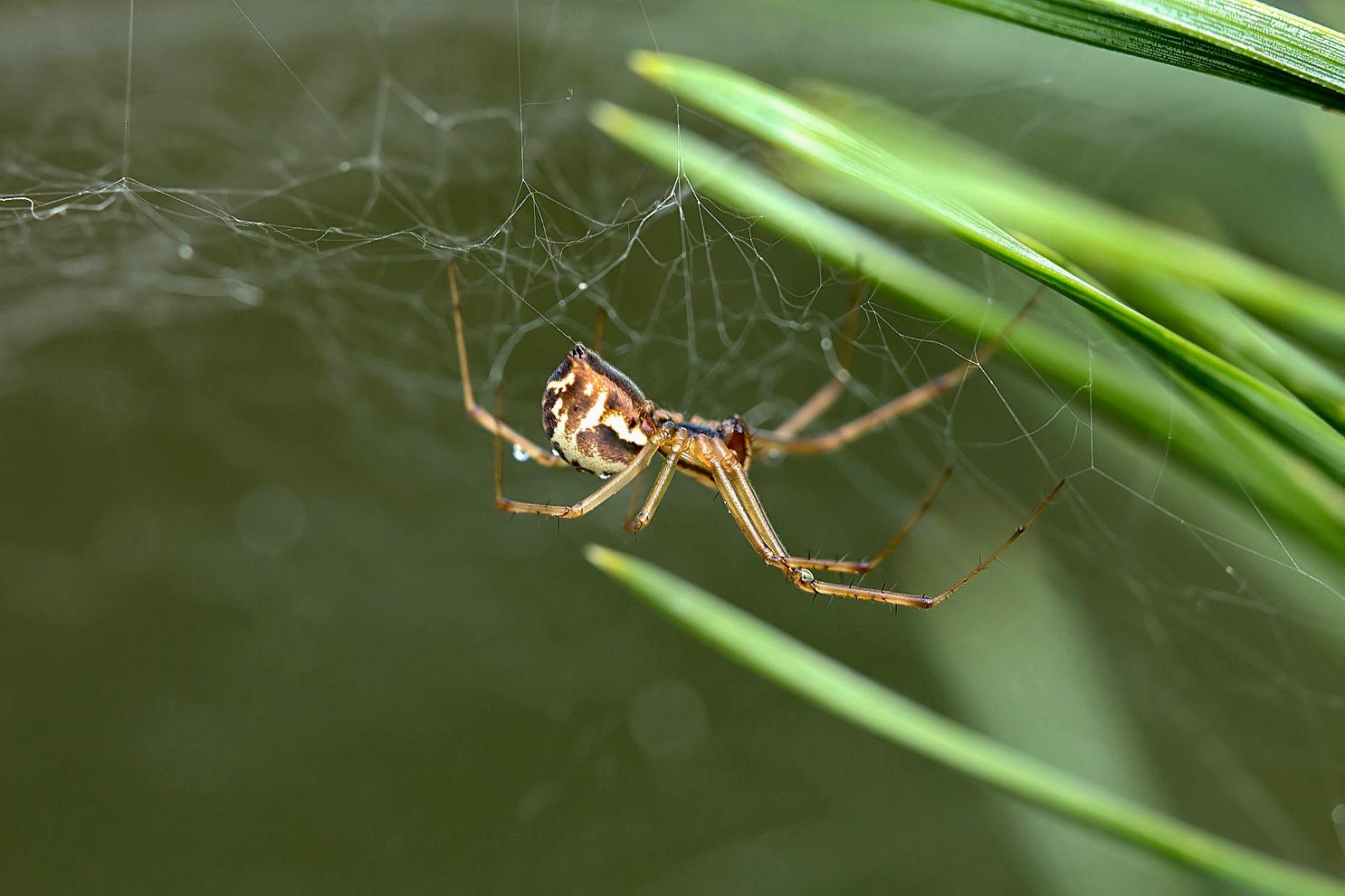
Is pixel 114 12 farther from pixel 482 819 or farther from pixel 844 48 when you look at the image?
pixel 482 819

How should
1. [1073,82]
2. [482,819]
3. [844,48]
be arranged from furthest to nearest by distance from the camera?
[482,819]
[844,48]
[1073,82]

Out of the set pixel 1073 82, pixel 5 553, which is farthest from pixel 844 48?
pixel 5 553

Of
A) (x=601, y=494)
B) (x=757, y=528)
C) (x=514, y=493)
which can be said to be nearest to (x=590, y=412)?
(x=601, y=494)

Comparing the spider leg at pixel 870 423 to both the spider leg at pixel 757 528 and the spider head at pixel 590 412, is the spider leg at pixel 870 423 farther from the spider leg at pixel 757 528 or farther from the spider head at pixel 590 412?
the spider head at pixel 590 412

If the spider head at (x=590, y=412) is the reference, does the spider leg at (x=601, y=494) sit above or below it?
below

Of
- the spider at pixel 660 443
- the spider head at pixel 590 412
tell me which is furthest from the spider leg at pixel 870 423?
the spider head at pixel 590 412

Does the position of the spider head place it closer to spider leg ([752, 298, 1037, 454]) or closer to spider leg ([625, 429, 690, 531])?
spider leg ([625, 429, 690, 531])

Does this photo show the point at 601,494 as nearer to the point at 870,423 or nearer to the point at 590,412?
the point at 590,412
